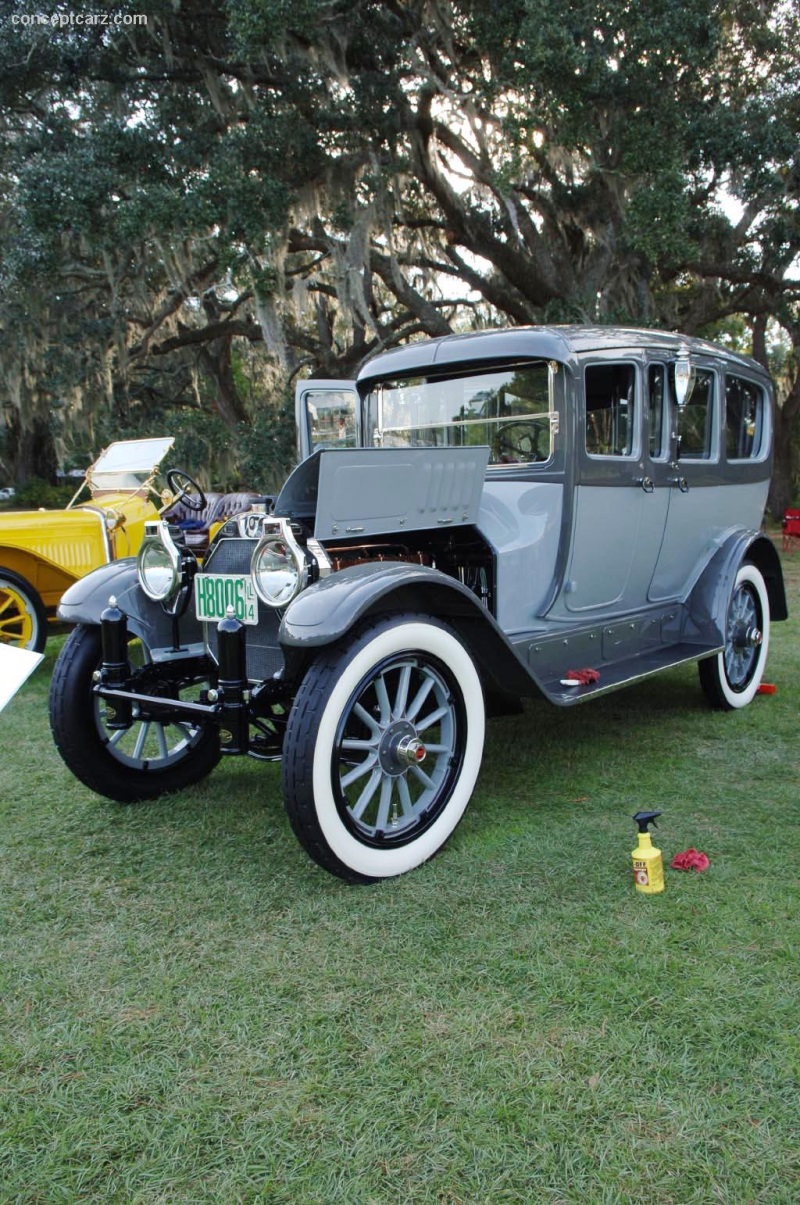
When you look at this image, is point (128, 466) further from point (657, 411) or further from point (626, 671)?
point (626, 671)

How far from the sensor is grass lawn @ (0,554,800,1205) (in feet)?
5.26

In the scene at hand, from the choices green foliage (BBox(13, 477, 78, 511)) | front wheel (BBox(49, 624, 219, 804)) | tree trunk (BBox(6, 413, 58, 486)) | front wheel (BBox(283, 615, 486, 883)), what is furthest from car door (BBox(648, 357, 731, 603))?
tree trunk (BBox(6, 413, 58, 486))

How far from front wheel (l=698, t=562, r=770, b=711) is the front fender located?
2.76m

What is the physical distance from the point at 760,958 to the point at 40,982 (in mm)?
1865

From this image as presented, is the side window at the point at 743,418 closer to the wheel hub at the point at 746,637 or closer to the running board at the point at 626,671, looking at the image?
the wheel hub at the point at 746,637

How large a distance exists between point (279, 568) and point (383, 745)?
0.70m

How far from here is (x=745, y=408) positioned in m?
4.85

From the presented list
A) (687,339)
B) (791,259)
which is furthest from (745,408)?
(791,259)

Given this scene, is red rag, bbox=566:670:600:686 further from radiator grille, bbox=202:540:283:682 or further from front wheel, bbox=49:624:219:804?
front wheel, bbox=49:624:219:804

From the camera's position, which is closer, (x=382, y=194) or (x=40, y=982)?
(x=40, y=982)

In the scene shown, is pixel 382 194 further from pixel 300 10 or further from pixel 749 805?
pixel 749 805

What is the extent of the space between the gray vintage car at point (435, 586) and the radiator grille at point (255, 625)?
0.01 meters

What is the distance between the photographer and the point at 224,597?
3137 millimetres

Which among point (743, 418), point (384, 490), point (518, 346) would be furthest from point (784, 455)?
point (384, 490)
